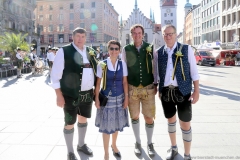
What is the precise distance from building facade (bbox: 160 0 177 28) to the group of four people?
85.3 meters

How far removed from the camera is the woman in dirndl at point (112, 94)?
342 centimetres

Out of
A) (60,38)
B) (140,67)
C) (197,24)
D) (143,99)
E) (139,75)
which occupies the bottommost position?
(143,99)

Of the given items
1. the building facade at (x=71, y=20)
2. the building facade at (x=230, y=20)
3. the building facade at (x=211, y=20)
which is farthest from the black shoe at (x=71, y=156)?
the building facade at (x=71, y=20)

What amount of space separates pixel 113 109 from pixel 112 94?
23 centimetres

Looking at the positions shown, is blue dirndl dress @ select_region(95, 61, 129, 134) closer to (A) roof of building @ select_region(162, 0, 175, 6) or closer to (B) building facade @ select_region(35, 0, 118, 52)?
(B) building facade @ select_region(35, 0, 118, 52)

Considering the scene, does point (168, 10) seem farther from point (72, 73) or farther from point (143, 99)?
point (72, 73)

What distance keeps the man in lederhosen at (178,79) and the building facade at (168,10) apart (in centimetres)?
8542

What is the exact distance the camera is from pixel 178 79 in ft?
10.8

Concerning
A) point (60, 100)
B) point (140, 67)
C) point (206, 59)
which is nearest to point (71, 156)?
point (60, 100)

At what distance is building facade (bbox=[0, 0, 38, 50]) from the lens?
35.5 meters

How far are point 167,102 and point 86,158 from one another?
1.56 meters

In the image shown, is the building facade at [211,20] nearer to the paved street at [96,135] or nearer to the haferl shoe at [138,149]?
the paved street at [96,135]

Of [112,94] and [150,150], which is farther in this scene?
[150,150]

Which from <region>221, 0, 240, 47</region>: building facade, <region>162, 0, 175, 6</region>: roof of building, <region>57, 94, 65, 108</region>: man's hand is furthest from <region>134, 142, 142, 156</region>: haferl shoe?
<region>162, 0, 175, 6</region>: roof of building
